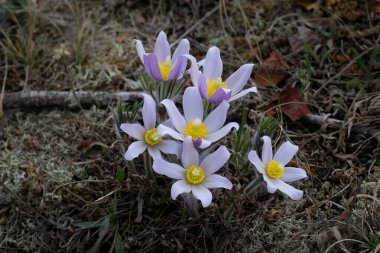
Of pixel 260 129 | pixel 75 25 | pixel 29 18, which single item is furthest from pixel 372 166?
pixel 29 18

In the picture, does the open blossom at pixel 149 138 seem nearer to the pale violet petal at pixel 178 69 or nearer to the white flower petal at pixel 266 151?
the pale violet petal at pixel 178 69

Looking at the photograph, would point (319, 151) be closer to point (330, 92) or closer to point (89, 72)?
point (330, 92)

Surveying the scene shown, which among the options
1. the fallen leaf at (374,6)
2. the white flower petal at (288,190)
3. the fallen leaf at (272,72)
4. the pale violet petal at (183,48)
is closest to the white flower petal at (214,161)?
the white flower petal at (288,190)

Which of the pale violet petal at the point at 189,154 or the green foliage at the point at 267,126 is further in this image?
the green foliage at the point at 267,126

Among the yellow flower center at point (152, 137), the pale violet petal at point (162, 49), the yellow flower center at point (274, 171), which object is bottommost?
the yellow flower center at point (274, 171)

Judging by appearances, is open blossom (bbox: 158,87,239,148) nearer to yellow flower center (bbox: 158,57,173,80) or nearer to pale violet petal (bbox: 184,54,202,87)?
pale violet petal (bbox: 184,54,202,87)

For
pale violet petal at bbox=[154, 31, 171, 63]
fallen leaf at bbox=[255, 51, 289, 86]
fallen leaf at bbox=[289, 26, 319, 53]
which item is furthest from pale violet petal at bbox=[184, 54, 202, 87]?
fallen leaf at bbox=[289, 26, 319, 53]

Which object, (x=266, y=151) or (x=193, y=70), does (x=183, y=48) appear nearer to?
(x=193, y=70)
